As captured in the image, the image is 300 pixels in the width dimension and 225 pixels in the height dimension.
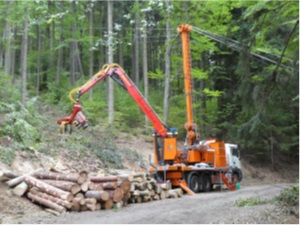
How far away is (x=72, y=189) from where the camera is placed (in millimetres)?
9945

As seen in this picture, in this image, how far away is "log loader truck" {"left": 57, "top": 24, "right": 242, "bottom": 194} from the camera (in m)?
15.6

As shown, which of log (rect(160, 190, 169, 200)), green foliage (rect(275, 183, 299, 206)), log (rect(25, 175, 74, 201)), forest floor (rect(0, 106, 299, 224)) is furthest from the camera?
log (rect(160, 190, 169, 200))

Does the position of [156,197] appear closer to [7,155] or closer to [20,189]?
[20,189]

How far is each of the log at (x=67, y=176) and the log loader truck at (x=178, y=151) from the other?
180 inches

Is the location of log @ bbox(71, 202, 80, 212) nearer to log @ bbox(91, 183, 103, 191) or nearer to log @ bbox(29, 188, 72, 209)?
log @ bbox(29, 188, 72, 209)

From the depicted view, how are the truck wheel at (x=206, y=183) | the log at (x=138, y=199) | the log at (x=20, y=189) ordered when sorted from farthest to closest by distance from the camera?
the truck wheel at (x=206, y=183), the log at (x=138, y=199), the log at (x=20, y=189)

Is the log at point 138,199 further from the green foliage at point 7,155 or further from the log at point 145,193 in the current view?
the green foliage at point 7,155

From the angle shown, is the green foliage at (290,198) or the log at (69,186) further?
the log at (69,186)

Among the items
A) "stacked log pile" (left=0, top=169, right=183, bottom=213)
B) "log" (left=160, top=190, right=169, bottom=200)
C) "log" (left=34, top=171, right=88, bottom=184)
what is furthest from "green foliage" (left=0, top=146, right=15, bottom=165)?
"log" (left=160, top=190, right=169, bottom=200)

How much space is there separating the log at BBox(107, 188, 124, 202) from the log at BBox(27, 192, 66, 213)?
1466mm

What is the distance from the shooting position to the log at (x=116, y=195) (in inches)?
413

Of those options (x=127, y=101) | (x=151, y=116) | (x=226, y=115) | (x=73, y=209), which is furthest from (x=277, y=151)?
(x=73, y=209)

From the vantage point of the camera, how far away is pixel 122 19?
37.2 metres

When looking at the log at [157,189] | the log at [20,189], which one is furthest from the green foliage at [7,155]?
the log at [157,189]
